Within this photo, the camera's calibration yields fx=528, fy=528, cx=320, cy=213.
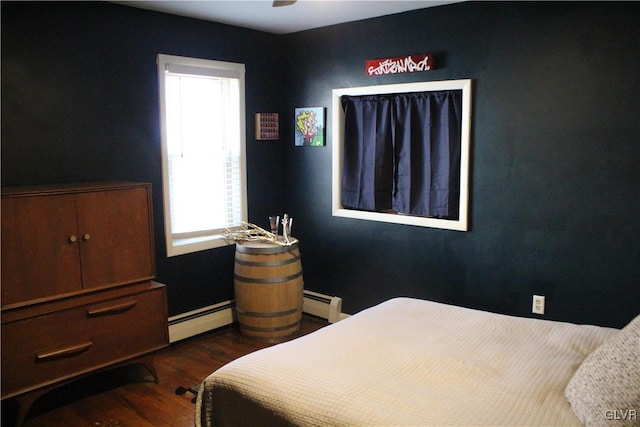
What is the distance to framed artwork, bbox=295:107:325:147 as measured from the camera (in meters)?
4.23

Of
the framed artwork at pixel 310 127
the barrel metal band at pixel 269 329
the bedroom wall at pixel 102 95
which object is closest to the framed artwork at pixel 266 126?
the bedroom wall at pixel 102 95

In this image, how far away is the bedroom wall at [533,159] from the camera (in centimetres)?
289

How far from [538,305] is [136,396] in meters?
2.48

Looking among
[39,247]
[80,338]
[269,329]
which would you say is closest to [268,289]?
[269,329]

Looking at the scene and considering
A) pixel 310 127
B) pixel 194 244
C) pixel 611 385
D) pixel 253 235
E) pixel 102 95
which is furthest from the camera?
pixel 310 127

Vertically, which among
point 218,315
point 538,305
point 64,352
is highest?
point 538,305

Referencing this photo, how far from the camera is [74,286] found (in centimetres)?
288

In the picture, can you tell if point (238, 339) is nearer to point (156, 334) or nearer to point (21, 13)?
point (156, 334)

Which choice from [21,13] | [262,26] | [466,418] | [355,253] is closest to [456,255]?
[355,253]

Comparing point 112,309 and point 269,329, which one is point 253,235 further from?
point 112,309

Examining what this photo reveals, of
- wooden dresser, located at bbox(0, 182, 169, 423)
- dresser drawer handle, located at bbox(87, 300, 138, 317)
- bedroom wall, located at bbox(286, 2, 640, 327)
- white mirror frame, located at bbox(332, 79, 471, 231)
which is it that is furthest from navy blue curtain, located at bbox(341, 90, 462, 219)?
dresser drawer handle, located at bbox(87, 300, 138, 317)

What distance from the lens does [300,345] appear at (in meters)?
2.27

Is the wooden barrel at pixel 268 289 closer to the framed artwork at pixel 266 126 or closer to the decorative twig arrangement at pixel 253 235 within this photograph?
the decorative twig arrangement at pixel 253 235

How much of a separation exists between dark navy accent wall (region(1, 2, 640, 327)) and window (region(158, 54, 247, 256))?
0.28ft
